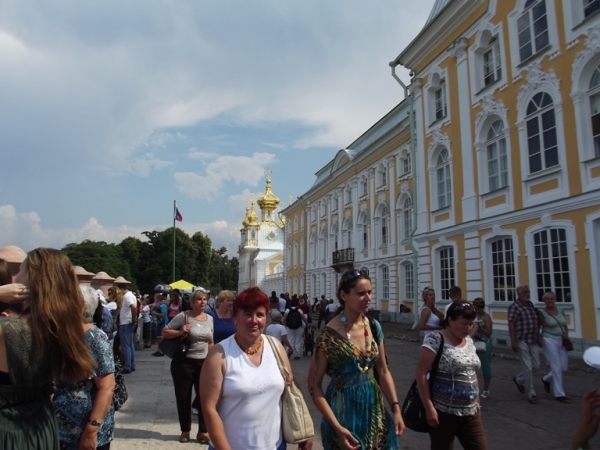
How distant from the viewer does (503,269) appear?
1620 centimetres

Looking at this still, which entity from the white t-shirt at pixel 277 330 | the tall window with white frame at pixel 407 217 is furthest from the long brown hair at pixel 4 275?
the tall window with white frame at pixel 407 217

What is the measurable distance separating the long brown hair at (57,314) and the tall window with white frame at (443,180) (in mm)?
17892

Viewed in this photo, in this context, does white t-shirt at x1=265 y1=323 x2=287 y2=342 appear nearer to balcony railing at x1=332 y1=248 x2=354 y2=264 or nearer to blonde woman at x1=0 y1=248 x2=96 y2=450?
blonde woman at x1=0 y1=248 x2=96 y2=450

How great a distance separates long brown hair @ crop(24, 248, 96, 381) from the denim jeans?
28.9 feet

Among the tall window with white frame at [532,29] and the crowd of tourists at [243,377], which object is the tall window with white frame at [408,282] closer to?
the tall window with white frame at [532,29]

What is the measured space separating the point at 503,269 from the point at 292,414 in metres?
14.7

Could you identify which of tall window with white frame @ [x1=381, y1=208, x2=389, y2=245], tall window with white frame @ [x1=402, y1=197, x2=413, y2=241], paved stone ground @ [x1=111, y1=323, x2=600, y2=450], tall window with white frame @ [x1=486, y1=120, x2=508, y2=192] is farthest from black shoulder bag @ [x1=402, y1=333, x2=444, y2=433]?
tall window with white frame @ [x1=381, y1=208, x2=389, y2=245]

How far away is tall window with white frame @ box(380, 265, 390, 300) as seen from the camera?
97.5ft

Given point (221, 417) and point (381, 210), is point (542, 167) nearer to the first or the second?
point (221, 417)

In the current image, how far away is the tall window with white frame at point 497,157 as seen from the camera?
53.6ft

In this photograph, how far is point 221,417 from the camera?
300cm

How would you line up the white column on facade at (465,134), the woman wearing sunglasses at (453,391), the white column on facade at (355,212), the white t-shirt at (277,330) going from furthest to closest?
the white column on facade at (355,212) < the white column on facade at (465,134) < the white t-shirt at (277,330) < the woman wearing sunglasses at (453,391)

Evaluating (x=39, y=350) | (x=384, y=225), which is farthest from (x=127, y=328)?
(x=384, y=225)

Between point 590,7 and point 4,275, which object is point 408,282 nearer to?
point 590,7
